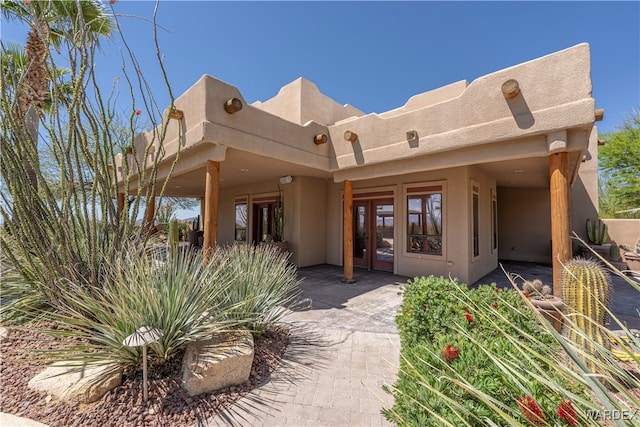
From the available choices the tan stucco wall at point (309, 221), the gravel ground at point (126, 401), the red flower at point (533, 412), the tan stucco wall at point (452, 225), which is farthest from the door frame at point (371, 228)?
the red flower at point (533, 412)

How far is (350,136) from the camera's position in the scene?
7.00 m

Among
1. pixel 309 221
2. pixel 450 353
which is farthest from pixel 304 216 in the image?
pixel 450 353

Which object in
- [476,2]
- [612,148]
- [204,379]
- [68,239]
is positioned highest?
[476,2]

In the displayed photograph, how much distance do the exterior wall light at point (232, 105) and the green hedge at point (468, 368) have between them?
179 inches

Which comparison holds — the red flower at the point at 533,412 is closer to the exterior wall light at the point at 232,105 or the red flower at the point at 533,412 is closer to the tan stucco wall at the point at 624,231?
the exterior wall light at the point at 232,105

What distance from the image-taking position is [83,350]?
287cm

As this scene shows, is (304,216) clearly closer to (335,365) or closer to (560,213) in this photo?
(335,365)

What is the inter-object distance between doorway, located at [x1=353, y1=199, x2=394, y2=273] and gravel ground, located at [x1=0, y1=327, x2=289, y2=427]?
6.36 meters

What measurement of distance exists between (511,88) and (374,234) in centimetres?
A: 557

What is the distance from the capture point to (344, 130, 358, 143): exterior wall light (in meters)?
7.00

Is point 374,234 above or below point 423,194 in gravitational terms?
below

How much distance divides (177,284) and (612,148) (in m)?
21.7

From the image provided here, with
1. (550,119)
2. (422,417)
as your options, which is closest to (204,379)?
(422,417)

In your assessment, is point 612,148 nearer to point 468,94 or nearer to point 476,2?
point 476,2
